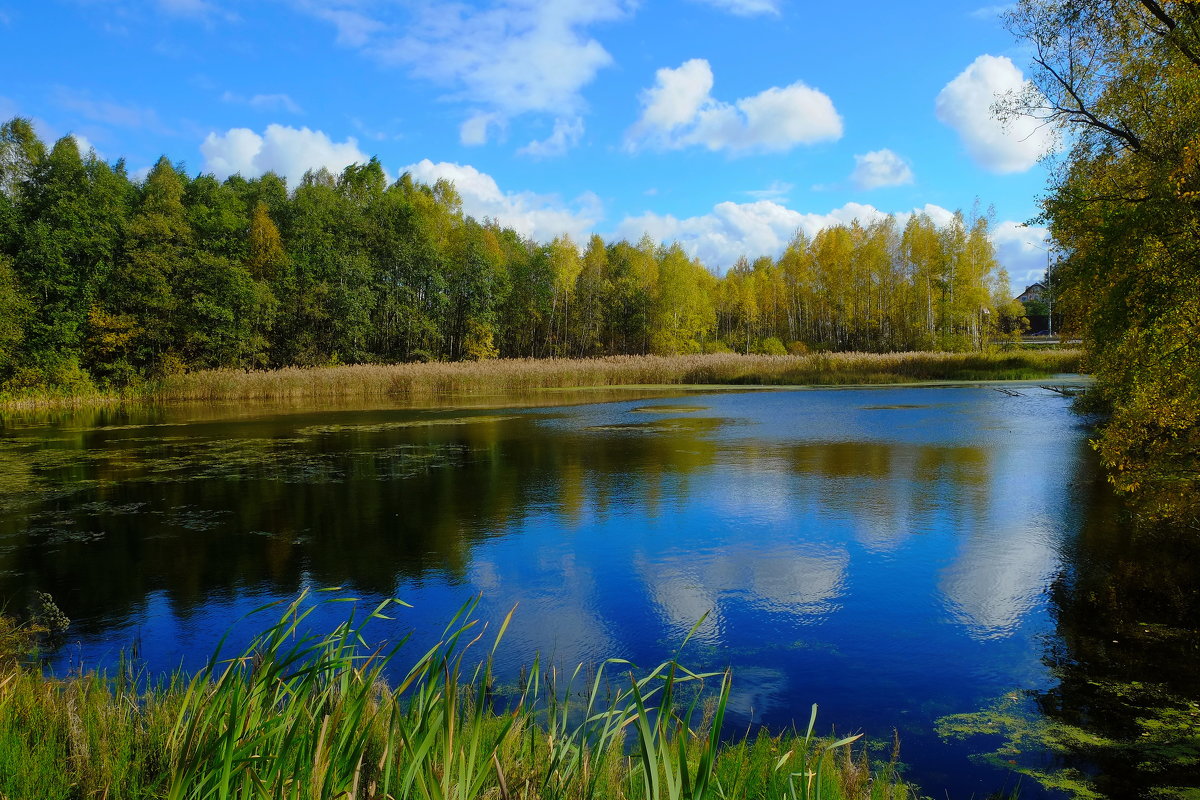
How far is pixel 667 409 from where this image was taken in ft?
68.8

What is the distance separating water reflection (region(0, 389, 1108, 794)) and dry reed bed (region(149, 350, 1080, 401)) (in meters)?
13.9

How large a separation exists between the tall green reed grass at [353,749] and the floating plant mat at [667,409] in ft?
54.5

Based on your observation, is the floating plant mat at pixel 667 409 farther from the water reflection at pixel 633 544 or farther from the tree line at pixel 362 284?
the tree line at pixel 362 284

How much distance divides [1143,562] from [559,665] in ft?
17.2

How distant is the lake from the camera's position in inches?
168

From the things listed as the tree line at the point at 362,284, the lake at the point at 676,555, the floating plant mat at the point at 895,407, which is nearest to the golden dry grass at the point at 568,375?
the tree line at the point at 362,284

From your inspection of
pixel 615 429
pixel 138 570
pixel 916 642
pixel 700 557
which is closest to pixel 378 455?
pixel 615 429

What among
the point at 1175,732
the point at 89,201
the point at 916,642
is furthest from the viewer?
the point at 89,201

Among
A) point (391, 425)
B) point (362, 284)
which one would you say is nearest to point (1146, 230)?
point (391, 425)

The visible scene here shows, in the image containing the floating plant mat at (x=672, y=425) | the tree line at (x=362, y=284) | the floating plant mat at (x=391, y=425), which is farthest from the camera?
the tree line at (x=362, y=284)

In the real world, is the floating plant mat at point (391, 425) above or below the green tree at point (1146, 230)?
below

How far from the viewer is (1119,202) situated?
7098mm

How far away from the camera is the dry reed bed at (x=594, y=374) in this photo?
28.5 meters

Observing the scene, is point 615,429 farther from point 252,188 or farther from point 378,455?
point 252,188
